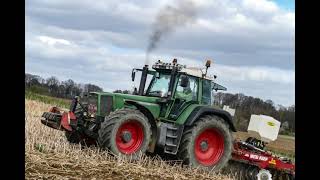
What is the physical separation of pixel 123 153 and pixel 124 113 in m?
0.80

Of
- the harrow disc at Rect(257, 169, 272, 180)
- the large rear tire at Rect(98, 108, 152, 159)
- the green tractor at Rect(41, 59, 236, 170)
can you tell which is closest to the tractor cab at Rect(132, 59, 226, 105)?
the green tractor at Rect(41, 59, 236, 170)

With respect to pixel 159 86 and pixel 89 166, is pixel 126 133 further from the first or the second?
pixel 159 86

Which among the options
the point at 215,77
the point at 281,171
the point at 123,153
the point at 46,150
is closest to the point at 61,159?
the point at 46,150

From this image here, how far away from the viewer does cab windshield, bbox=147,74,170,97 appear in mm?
10656

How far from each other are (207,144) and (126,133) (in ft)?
7.30

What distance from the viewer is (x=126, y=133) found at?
9523mm

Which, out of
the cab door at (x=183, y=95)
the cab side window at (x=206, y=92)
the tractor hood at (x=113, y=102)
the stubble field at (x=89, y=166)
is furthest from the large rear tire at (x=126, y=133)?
the cab side window at (x=206, y=92)

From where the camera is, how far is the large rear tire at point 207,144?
1009cm

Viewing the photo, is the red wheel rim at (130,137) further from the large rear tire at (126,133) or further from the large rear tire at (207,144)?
the large rear tire at (207,144)

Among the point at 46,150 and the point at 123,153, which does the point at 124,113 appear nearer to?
the point at 123,153

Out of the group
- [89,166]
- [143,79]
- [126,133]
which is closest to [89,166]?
[89,166]

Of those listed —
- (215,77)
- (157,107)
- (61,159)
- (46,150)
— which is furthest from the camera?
(215,77)
